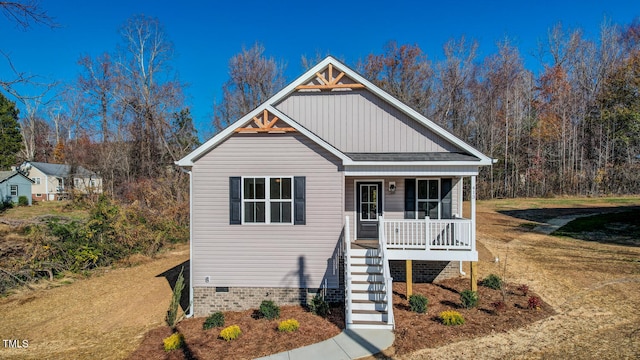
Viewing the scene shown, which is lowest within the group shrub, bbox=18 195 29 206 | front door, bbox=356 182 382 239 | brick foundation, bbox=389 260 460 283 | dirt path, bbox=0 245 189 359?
dirt path, bbox=0 245 189 359

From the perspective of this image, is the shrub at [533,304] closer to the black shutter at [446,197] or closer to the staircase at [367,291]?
the black shutter at [446,197]

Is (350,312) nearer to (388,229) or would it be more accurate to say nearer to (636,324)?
(388,229)

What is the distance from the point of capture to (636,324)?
7430 millimetres

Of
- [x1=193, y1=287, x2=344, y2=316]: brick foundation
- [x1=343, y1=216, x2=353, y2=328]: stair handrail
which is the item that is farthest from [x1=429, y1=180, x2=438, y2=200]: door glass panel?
[x1=193, y1=287, x2=344, y2=316]: brick foundation

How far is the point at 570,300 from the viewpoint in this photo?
356 inches

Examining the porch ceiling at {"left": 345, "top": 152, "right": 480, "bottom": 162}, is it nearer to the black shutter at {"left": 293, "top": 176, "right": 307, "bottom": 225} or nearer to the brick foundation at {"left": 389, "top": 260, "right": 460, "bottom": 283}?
the black shutter at {"left": 293, "top": 176, "right": 307, "bottom": 225}

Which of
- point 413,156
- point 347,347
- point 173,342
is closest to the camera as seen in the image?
point 347,347

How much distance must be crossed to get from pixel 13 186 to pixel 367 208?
136 feet

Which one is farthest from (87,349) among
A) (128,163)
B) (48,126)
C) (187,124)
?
(48,126)

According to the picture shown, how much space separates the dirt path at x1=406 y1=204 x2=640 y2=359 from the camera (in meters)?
6.59

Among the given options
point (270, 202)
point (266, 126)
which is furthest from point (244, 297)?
point (266, 126)

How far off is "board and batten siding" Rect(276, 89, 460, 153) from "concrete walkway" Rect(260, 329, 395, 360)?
5555 mm

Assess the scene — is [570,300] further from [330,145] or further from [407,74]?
[407,74]

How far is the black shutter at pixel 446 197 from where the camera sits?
11.0 m
